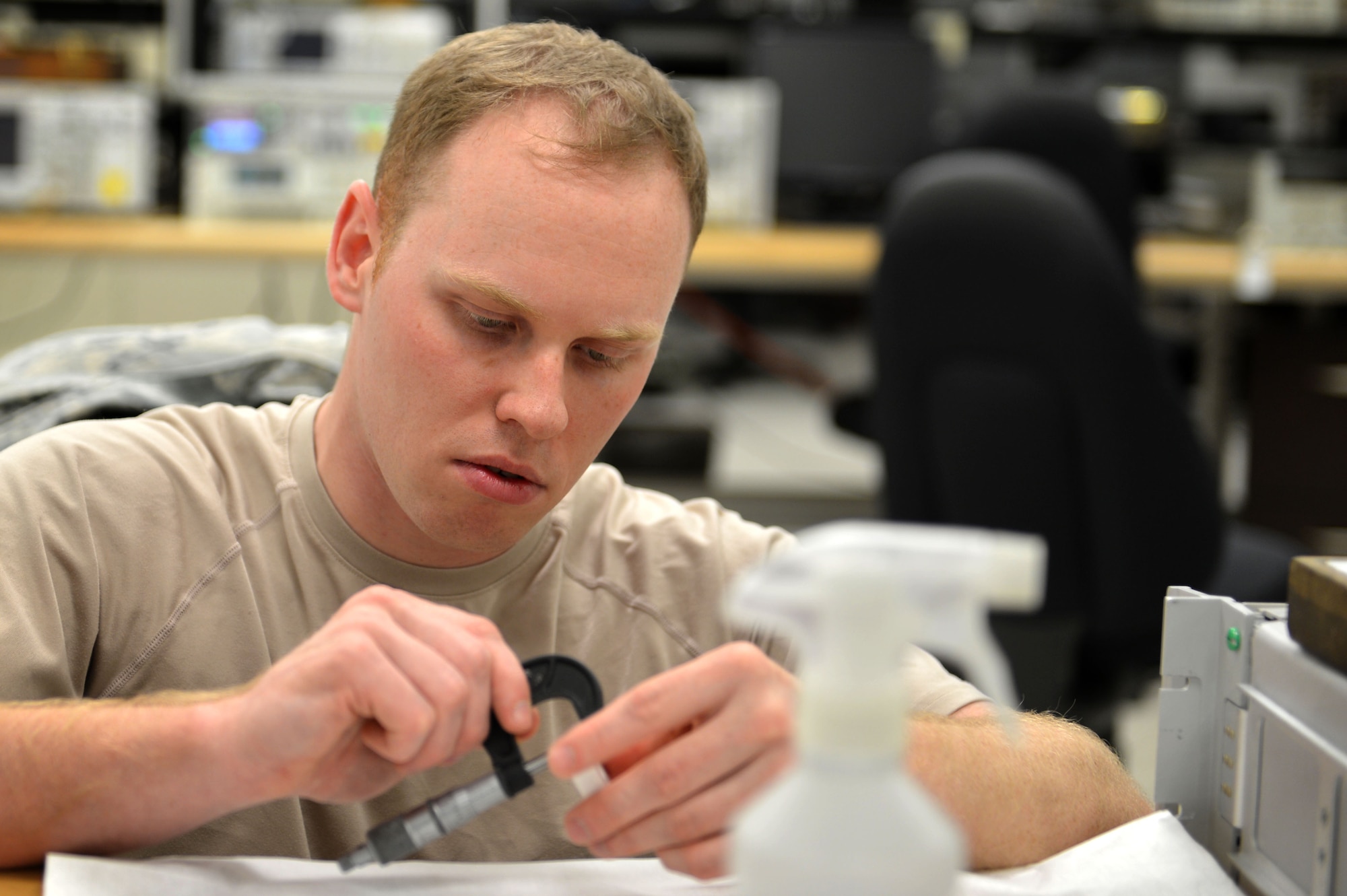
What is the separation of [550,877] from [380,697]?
0.16 metres

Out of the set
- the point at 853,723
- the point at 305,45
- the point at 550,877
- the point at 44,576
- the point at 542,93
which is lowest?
the point at 550,877

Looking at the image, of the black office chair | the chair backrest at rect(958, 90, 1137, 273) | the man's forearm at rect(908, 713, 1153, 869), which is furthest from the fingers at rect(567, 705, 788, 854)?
the chair backrest at rect(958, 90, 1137, 273)

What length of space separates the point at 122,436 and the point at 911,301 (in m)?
1.12

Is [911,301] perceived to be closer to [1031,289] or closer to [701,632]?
[1031,289]

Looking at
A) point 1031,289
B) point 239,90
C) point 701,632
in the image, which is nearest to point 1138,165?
point 239,90

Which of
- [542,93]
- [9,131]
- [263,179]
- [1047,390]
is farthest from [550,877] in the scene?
[9,131]

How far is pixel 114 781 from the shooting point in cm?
74

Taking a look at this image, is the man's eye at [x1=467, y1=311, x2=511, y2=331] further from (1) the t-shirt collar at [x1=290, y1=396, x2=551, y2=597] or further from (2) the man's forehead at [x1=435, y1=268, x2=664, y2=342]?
(1) the t-shirt collar at [x1=290, y1=396, x2=551, y2=597]

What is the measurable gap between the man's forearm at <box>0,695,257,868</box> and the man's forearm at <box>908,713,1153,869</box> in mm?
413

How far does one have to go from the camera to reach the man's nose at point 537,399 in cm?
86

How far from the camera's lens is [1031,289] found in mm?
1707

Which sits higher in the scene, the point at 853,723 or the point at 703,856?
the point at 853,723

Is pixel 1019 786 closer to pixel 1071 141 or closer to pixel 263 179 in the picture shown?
pixel 1071 141

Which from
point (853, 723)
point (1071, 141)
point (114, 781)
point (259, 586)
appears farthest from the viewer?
point (1071, 141)
